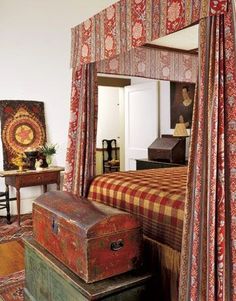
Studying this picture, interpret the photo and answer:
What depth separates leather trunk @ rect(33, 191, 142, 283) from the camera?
5.90 feet

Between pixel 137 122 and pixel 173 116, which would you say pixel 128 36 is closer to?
pixel 173 116

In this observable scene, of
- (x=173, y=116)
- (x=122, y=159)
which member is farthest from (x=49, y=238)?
(x=122, y=159)

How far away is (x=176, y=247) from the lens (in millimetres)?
1975

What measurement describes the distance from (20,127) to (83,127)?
237 centimetres

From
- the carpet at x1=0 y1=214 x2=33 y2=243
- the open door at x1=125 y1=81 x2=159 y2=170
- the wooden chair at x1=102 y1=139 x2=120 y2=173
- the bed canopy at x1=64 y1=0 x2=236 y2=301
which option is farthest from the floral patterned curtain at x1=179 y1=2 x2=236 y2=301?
the wooden chair at x1=102 y1=139 x2=120 y2=173

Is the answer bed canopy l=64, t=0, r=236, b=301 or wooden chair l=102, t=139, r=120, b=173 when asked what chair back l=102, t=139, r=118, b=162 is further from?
bed canopy l=64, t=0, r=236, b=301

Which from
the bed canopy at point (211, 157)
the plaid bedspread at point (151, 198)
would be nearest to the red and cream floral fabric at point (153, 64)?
the plaid bedspread at point (151, 198)

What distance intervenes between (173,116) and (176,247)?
3.66 meters

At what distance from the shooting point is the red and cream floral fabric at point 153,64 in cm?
309

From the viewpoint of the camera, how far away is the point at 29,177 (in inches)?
175

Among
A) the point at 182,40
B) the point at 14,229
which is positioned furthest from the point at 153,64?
the point at 14,229

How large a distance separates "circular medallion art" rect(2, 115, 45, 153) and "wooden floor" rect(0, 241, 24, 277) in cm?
157

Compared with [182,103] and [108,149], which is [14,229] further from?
[108,149]

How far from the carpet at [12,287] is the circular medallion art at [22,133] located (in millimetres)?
2264
